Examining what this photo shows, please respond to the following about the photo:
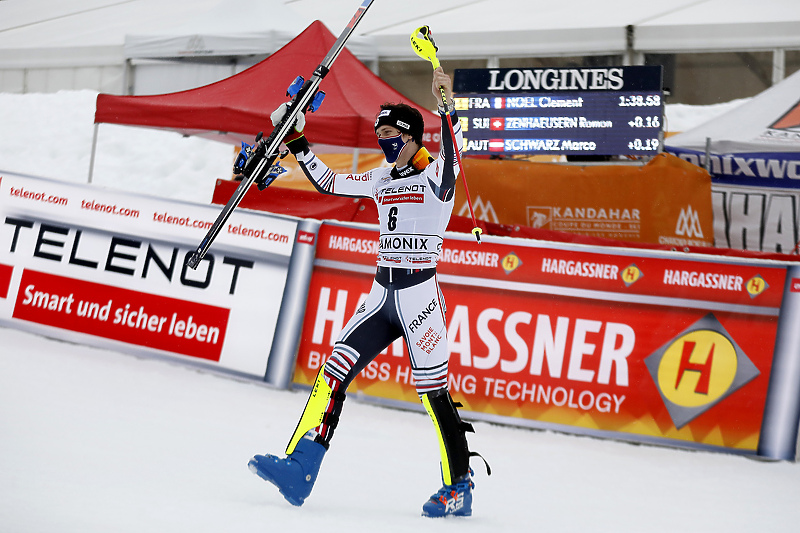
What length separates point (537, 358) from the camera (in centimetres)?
637

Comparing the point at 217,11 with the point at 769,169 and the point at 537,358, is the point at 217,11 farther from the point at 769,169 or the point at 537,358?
the point at 537,358

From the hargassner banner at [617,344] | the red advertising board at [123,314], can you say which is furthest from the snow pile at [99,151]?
the hargassner banner at [617,344]

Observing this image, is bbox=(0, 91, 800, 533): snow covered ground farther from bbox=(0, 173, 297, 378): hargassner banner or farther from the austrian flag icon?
the austrian flag icon

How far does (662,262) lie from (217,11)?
38.8 feet

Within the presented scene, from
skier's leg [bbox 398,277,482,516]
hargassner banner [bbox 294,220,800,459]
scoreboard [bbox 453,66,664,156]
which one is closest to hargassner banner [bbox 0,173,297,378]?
hargassner banner [bbox 294,220,800,459]

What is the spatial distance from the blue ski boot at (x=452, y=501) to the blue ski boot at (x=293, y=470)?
583 millimetres

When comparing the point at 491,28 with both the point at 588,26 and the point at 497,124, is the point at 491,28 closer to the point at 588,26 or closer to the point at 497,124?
the point at 588,26

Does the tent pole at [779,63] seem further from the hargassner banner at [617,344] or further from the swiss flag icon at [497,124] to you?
the hargassner banner at [617,344]

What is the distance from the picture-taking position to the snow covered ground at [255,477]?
356cm

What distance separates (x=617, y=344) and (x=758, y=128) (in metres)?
4.56

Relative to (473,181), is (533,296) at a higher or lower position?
lower

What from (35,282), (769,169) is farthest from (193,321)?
(769,169)

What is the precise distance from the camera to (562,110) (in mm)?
9055

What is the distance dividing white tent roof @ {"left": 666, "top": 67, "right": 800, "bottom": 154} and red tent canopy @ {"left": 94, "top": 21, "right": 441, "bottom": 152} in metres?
3.26
